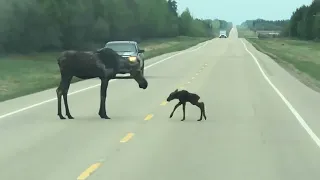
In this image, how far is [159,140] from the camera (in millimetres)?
13156

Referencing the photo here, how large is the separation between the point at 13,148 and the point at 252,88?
1669 cm

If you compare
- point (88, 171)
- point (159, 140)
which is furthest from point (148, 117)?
point (88, 171)

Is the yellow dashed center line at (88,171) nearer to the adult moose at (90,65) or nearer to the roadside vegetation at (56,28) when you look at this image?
the adult moose at (90,65)

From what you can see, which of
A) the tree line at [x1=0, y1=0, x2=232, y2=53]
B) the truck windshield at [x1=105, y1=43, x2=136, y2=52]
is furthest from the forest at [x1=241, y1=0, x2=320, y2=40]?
the truck windshield at [x1=105, y1=43, x2=136, y2=52]

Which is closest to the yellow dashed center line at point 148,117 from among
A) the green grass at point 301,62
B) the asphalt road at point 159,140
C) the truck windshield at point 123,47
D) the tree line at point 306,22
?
the asphalt road at point 159,140

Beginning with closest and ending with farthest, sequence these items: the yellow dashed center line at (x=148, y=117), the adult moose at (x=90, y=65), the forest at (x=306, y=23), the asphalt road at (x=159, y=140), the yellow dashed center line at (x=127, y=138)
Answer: the asphalt road at (x=159, y=140), the yellow dashed center line at (x=127, y=138), the yellow dashed center line at (x=148, y=117), the adult moose at (x=90, y=65), the forest at (x=306, y=23)

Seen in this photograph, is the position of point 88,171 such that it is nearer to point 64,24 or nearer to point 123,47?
point 123,47

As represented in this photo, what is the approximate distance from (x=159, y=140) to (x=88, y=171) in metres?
3.40

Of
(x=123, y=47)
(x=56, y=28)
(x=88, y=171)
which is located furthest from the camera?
(x=56, y=28)

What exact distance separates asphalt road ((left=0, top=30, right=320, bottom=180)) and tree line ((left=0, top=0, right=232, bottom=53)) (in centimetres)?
5534

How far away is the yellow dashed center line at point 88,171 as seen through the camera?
9461 millimetres

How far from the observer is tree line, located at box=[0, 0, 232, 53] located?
7706 cm

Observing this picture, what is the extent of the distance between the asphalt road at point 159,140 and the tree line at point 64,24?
5534 centimetres

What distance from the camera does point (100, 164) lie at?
1046 centimetres
